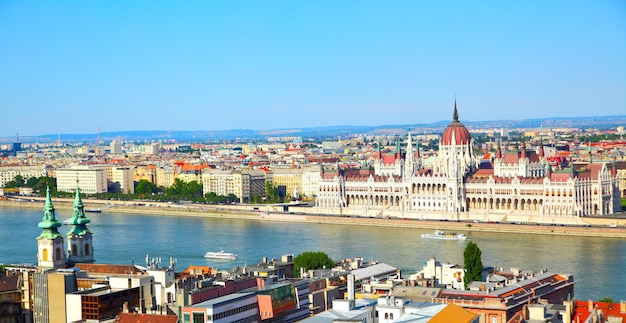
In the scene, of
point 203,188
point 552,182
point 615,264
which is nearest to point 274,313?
point 615,264

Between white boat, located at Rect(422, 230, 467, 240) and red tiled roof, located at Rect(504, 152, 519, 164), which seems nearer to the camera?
white boat, located at Rect(422, 230, 467, 240)

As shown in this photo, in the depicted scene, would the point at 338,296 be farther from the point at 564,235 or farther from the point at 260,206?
the point at 260,206

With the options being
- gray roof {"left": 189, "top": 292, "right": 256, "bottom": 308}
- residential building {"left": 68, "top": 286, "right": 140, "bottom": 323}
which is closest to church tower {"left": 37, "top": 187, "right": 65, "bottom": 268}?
residential building {"left": 68, "top": 286, "right": 140, "bottom": 323}

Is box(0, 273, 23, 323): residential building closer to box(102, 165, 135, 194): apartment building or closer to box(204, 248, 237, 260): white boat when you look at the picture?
box(204, 248, 237, 260): white boat

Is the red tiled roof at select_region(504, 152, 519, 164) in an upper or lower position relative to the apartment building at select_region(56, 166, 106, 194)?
upper

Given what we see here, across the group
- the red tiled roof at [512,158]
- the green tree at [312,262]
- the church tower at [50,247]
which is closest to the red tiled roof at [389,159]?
the red tiled roof at [512,158]

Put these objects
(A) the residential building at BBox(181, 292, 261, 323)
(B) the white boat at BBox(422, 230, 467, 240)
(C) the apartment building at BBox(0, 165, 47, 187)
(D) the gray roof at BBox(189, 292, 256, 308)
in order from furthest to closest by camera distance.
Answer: (C) the apartment building at BBox(0, 165, 47, 187), (B) the white boat at BBox(422, 230, 467, 240), (D) the gray roof at BBox(189, 292, 256, 308), (A) the residential building at BBox(181, 292, 261, 323)

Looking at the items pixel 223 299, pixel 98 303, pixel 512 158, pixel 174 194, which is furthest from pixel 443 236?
pixel 174 194
